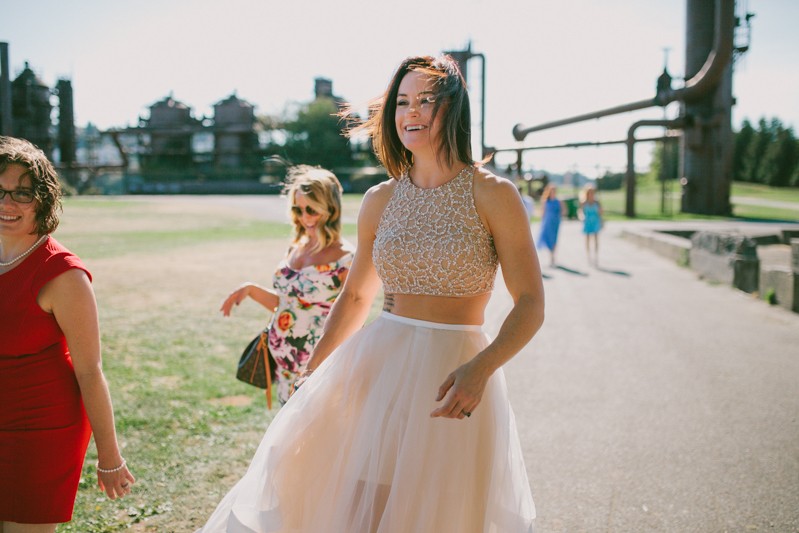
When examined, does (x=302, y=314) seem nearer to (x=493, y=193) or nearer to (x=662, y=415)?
(x=493, y=193)

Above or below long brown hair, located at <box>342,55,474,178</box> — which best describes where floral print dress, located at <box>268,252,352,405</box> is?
below

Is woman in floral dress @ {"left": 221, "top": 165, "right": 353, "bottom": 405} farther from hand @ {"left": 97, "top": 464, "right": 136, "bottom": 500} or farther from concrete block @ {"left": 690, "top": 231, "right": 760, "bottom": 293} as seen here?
concrete block @ {"left": 690, "top": 231, "right": 760, "bottom": 293}

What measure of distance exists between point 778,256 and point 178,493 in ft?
54.8

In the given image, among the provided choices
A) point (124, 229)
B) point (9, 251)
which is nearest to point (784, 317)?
point (9, 251)

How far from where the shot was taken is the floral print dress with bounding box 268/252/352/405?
13.3 feet

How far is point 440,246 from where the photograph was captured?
2273 millimetres

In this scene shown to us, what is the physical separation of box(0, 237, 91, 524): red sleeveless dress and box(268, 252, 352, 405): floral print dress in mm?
1775

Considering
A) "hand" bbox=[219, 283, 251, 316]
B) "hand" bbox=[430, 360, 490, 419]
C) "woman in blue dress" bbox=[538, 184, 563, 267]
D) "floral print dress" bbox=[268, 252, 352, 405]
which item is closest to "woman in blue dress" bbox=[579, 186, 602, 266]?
"woman in blue dress" bbox=[538, 184, 563, 267]

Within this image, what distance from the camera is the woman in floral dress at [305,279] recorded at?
4.07 meters

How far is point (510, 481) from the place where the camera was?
220 centimetres

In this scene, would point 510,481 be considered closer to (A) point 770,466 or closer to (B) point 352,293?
(B) point 352,293

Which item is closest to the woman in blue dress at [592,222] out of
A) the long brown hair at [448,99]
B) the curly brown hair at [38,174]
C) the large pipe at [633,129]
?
the large pipe at [633,129]

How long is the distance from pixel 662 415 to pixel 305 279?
10.7ft

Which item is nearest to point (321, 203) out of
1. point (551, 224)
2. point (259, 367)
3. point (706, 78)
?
point (259, 367)
